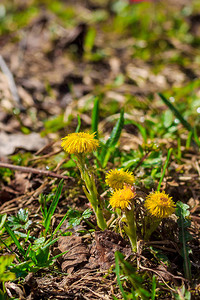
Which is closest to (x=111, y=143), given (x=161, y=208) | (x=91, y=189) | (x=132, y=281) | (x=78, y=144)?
(x=91, y=189)

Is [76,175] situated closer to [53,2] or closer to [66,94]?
[66,94]

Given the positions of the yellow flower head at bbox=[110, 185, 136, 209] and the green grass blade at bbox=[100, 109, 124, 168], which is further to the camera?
the green grass blade at bbox=[100, 109, 124, 168]

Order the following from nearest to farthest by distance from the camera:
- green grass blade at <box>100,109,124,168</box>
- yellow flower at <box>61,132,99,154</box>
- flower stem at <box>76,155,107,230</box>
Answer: yellow flower at <box>61,132,99,154</box>, flower stem at <box>76,155,107,230</box>, green grass blade at <box>100,109,124,168</box>

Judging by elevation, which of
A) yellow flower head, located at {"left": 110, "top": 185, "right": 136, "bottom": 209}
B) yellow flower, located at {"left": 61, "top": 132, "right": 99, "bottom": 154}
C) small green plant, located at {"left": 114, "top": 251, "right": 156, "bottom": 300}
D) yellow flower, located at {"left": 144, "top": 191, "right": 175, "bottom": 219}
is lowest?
small green plant, located at {"left": 114, "top": 251, "right": 156, "bottom": 300}

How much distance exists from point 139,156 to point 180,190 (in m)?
0.38


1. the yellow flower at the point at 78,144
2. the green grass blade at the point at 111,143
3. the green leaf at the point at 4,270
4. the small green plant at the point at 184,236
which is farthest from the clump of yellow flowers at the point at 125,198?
the green grass blade at the point at 111,143

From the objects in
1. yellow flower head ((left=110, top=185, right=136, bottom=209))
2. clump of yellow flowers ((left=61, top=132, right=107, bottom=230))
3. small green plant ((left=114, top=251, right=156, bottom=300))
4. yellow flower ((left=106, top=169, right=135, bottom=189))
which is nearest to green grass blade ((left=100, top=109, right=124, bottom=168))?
clump of yellow flowers ((left=61, top=132, right=107, bottom=230))

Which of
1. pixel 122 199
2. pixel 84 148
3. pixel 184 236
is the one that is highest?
pixel 84 148

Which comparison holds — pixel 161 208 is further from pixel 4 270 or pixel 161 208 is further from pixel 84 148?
pixel 4 270

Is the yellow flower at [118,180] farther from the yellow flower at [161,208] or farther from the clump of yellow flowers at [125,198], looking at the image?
the yellow flower at [161,208]

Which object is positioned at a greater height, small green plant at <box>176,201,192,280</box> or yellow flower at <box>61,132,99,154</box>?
yellow flower at <box>61,132,99,154</box>

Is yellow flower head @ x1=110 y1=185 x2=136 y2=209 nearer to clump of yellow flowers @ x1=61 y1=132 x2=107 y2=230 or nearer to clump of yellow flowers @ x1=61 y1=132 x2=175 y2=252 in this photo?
clump of yellow flowers @ x1=61 y1=132 x2=175 y2=252

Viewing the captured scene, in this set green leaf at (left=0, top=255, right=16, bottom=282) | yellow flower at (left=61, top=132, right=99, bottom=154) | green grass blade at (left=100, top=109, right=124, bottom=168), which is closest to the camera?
green leaf at (left=0, top=255, right=16, bottom=282)

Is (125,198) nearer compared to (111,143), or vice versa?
(125,198)
